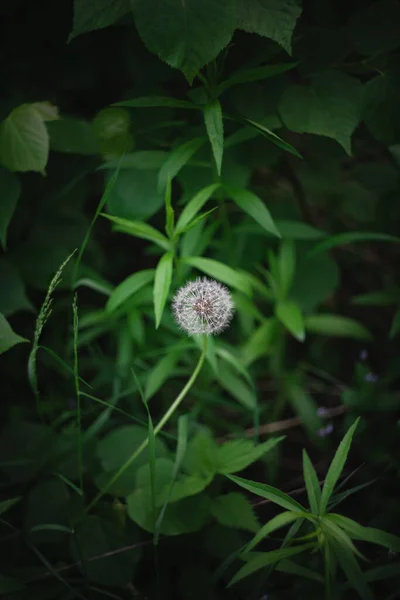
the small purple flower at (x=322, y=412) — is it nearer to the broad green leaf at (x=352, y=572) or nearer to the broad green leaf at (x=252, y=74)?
the broad green leaf at (x=352, y=572)

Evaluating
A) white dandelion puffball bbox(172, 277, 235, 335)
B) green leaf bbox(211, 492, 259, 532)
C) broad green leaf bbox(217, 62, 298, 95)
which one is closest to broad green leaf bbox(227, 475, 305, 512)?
green leaf bbox(211, 492, 259, 532)

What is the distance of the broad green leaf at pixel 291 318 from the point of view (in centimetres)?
171

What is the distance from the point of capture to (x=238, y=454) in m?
1.49

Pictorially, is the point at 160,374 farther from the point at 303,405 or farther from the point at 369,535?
the point at 369,535

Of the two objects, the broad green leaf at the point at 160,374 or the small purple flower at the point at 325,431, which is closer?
the broad green leaf at the point at 160,374

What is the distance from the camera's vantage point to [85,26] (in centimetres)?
144

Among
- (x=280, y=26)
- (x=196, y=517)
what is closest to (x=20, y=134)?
(x=280, y=26)

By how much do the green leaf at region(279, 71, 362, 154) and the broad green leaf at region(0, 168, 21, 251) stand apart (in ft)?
2.95

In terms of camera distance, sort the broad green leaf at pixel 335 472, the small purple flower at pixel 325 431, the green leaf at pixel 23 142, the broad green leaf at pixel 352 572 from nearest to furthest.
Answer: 1. the broad green leaf at pixel 352 572
2. the broad green leaf at pixel 335 472
3. the green leaf at pixel 23 142
4. the small purple flower at pixel 325 431

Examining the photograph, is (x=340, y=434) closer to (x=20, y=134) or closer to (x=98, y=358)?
(x=98, y=358)

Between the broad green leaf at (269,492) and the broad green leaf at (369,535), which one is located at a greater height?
the broad green leaf at (269,492)

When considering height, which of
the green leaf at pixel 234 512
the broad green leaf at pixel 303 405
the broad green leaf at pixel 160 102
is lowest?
the broad green leaf at pixel 303 405

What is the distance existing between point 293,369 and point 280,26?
1.33 m

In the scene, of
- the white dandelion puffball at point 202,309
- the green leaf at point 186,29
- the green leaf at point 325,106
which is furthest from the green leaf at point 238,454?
the green leaf at point 186,29
